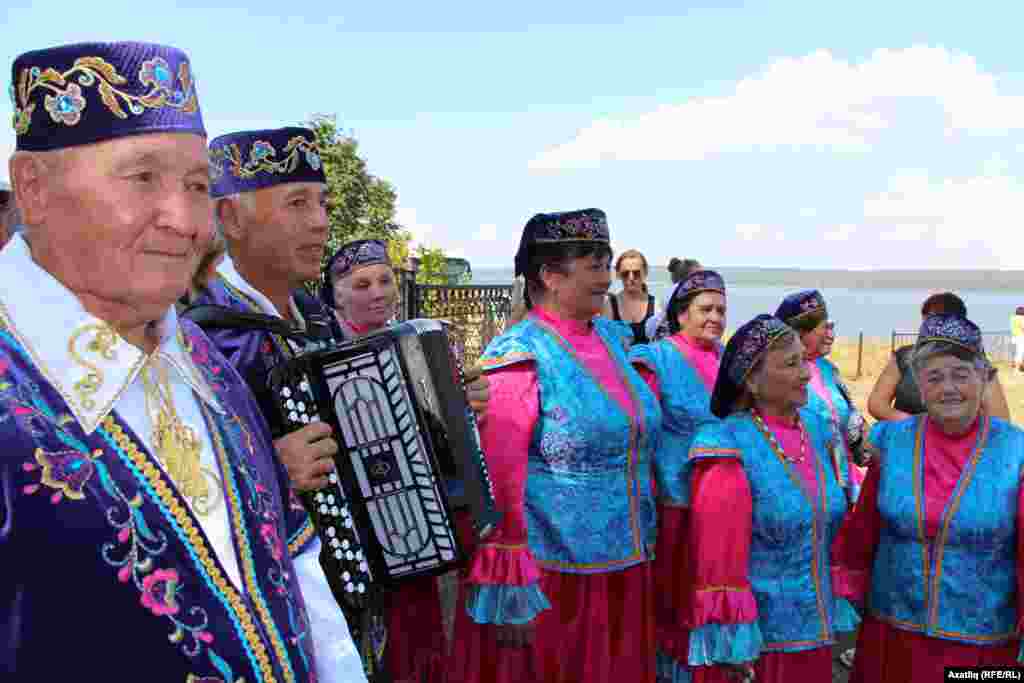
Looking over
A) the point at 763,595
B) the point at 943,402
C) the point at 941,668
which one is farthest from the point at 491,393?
the point at 941,668

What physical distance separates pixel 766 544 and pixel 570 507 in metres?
0.75

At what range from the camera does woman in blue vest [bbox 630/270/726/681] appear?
3902 mm

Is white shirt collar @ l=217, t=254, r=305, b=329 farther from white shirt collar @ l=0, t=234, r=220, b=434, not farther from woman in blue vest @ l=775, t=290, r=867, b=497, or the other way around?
woman in blue vest @ l=775, t=290, r=867, b=497

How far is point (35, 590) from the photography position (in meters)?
1.16

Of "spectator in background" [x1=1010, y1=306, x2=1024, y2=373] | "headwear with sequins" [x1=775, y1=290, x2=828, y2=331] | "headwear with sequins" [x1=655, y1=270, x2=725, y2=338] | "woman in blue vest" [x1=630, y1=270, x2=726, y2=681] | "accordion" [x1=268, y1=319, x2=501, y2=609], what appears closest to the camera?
"accordion" [x1=268, y1=319, x2=501, y2=609]

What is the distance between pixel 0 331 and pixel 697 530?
250 cm

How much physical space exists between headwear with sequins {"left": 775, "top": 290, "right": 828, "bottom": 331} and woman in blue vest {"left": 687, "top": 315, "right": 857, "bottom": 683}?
1.87 meters

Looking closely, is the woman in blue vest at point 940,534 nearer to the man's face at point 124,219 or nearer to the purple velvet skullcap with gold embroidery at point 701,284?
the purple velvet skullcap with gold embroidery at point 701,284

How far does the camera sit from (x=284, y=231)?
2.55 metres

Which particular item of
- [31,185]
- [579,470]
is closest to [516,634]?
[579,470]

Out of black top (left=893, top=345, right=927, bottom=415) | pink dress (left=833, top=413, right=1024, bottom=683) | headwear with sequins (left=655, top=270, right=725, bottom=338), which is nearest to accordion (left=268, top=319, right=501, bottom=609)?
pink dress (left=833, top=413, right=1024, bottom=683)

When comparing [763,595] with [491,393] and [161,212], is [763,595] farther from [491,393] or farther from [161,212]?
[161,212]

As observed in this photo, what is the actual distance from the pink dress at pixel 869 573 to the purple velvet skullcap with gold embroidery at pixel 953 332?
329 millimetres

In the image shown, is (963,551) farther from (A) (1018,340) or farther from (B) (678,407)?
(A) (1018,340)
